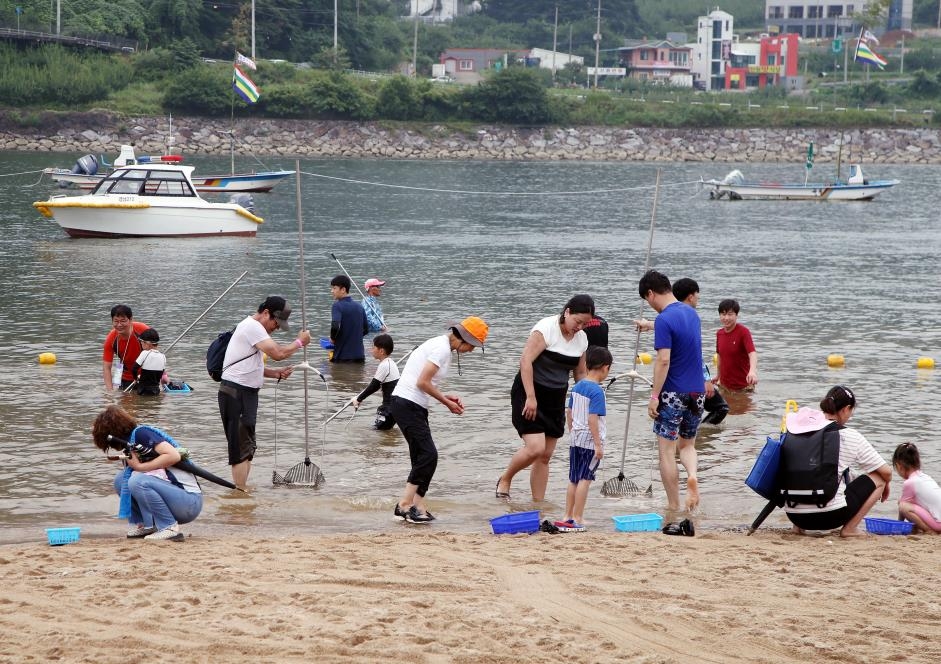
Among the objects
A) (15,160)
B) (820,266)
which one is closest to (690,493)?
(820,266)

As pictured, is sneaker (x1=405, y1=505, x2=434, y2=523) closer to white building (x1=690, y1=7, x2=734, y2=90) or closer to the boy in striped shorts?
the boy in striped shorts

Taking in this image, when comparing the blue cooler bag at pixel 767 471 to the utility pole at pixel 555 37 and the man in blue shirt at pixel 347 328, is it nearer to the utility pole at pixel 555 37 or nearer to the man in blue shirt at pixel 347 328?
the man in blue shirt at pixel 347 328

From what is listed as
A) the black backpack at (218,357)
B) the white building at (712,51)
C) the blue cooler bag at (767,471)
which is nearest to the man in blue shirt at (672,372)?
the blue cooler bag at (767,471)

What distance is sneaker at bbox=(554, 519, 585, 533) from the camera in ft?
28.7

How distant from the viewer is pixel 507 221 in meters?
43.8

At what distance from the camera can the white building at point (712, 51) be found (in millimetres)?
137625

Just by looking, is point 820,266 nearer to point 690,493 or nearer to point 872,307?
point 872,307

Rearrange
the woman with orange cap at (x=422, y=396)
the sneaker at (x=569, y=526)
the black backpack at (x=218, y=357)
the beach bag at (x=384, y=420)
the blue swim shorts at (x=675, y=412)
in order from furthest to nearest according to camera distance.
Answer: the beach bag at (x=384, y=420), the black backpack at (x=218, y=357), the blue swim shorts at (x=675, y=412), the woman with orange cap at (x=422, y=396), the sneaker at (x=569, y=526)

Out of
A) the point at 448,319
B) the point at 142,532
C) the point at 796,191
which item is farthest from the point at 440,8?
the point at 142,532

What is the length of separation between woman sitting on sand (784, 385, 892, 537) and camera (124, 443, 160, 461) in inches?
170

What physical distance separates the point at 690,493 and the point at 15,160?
67.1 meters

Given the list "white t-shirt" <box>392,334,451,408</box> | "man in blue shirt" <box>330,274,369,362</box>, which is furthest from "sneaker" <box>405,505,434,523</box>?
"man in blue shirt" <box>330,274,369,362</box>

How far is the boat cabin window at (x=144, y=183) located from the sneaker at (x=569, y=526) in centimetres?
2703

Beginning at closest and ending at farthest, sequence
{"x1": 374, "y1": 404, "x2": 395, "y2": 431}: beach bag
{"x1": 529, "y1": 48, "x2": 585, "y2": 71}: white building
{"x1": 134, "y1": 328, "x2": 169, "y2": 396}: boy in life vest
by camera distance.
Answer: {"x1": 374, "y1": 404, "x2": 395, "y2": 431}: beach bag → {"x1": 134, "y1": 328, "x2": 169, "y2": 396}: boy in life vest → {"x1": 529, "y1": 48, "x2": 585, "y2": 71}: white building
